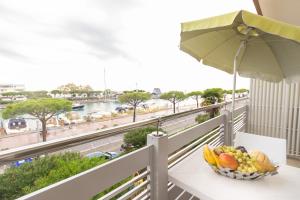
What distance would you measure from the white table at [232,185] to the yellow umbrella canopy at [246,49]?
103 centimetres

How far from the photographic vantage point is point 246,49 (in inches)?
86.5

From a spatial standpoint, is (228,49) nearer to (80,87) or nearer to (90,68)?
(80,87)

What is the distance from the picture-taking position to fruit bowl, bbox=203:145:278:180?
115 centimetres


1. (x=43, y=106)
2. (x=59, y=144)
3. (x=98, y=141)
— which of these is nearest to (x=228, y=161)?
(x=98, y=141)

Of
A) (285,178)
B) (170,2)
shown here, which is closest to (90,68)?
(170,2)

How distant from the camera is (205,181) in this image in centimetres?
118

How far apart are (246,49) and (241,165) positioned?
148 cm

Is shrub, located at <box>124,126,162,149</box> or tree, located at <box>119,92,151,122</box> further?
tree, located at <box>119,92,151,122</box>

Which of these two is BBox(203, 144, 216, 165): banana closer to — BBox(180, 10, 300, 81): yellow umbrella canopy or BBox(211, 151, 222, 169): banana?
BBox(211, 151, 222, 169): banana

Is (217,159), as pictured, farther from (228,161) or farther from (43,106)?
(43,106)

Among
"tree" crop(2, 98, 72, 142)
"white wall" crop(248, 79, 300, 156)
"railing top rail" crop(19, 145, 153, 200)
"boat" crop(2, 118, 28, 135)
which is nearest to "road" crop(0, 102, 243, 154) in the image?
"railing top rail" crop(19, 145, 153, 200)

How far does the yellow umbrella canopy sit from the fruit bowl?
0.93 m

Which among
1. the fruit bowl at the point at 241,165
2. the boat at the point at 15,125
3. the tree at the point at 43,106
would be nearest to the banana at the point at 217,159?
the fruit bowl at the point at 241,165

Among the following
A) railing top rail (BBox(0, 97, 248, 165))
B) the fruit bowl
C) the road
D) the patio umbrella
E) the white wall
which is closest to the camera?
railing top rail (BBox(0, 97, 248, 165))
